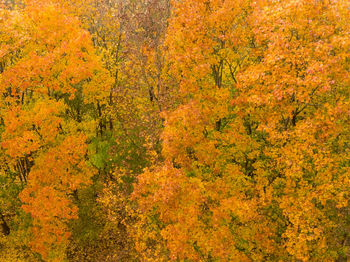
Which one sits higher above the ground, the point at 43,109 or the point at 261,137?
the point at 43,109

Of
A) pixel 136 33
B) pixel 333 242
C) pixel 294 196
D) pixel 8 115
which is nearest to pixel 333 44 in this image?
pixel 294 196

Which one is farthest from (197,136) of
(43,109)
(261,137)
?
(43,109)

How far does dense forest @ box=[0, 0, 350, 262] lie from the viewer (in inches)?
584

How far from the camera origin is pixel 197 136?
1898 centimetres

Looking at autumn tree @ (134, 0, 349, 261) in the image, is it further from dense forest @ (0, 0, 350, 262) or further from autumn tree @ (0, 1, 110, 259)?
autumn tree @ (0, 1, 110, 259)

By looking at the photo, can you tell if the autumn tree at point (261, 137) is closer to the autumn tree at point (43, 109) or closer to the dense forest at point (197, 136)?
the dense forest at point (197, 136)

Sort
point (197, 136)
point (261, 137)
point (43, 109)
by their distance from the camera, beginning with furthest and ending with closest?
point (261, 137), point (43, 109), point (197, 136)

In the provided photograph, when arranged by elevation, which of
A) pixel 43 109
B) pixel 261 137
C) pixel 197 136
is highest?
pixel 43 109

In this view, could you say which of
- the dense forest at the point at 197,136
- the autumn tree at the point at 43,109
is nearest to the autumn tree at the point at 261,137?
the dense forest at the point at 197,136

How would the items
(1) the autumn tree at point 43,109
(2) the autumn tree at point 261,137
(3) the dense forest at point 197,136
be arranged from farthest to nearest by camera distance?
(1) the autumn tree at point 43,109 → (3) the dense forest at point 197,136 → (2) the autumn tree at point 261,137

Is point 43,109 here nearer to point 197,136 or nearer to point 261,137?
point 197,136

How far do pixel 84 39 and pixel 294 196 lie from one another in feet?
67.5

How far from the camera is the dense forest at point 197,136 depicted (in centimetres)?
1484

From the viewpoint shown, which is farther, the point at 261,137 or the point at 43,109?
the point at 261,137
